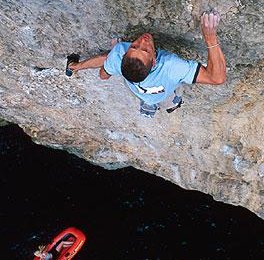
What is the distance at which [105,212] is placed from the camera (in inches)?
271

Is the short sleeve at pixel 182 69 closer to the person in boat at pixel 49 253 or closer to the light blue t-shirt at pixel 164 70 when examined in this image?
the light blue t-shirt at pixel 164 70

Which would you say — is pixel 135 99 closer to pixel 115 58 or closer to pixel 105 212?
pixel 115 58

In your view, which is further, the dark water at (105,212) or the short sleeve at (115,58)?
the dark water at (105,212)

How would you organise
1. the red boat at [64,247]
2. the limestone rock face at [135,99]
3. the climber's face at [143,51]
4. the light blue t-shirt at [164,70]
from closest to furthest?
the climber's face at [143,51] < the light blue t-shirt at [164,70] < the limestone rock face at [135,99] < the red boat at [64,247]

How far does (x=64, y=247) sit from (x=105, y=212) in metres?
1.13

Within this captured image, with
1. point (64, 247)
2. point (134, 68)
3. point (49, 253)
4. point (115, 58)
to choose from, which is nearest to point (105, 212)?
point (64, 247)

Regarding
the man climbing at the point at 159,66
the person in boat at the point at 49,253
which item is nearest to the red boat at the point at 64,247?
the person in boat at the point at 49,253

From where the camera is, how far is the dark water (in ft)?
21.6

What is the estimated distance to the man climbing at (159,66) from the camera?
97.4 inches

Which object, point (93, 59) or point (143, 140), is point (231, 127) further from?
point (93, 59)

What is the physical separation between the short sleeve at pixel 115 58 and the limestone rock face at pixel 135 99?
0.85ft

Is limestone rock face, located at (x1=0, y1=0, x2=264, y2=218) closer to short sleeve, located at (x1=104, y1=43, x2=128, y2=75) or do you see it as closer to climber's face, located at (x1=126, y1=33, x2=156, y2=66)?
short sleeve, located at (x1=104, y1=43, x2=128, y2=75)

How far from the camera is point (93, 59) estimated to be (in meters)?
3.09

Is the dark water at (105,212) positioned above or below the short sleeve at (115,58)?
below
